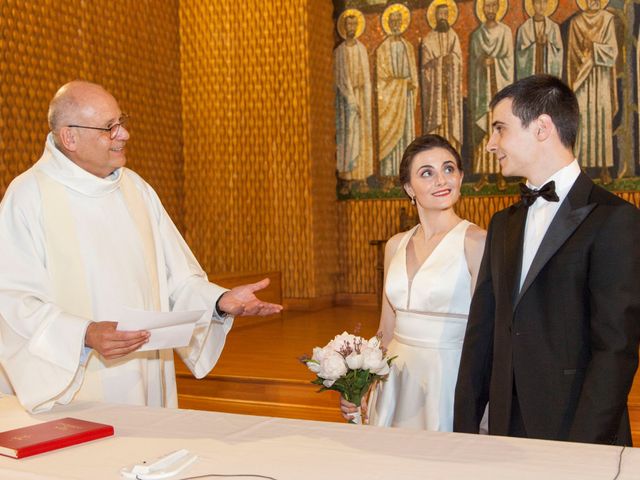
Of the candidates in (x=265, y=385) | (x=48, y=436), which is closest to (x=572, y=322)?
(x=48, y=436)

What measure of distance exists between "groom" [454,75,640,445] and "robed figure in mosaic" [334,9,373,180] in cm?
856

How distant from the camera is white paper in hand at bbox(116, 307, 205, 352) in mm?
2682

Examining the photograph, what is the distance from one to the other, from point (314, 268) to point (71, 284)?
7.50m

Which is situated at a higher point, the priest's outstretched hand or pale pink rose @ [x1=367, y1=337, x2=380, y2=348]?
the priest's outstretched hand

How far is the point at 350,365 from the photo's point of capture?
317 cm

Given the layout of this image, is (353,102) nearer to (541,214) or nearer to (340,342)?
(340,342)

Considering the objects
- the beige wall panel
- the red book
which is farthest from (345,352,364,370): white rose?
the beige wall panel

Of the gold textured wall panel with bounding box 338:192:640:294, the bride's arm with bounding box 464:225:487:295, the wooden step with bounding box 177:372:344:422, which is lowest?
the wooden step with bounding box 177:372:344:422

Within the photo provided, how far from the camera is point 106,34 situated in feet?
32.7

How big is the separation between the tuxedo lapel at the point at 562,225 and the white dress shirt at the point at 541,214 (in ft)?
0.13

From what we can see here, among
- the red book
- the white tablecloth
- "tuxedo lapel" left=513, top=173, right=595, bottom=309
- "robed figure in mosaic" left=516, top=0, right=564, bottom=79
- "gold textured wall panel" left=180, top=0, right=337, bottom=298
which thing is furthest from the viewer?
"gold textured wall panel" left=180, top=0, right=337, bottom=298

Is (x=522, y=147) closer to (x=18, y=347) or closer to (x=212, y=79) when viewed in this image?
(x=18, y=347)

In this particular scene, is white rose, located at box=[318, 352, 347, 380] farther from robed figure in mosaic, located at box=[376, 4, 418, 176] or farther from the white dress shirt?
robed figure in mosaic, located at box=[376, 4, 418, 176]

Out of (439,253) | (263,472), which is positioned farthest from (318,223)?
(263,472)
